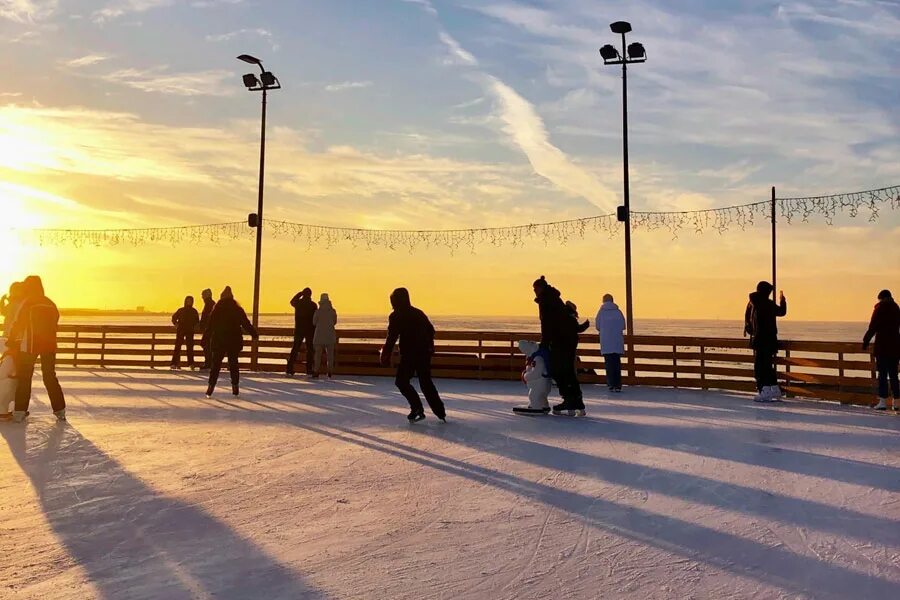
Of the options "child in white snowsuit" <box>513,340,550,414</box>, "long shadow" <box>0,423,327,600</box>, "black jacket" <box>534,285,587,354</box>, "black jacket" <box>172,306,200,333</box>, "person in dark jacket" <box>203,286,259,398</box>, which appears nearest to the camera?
"long shadow" <box>0,423,327,600</box>

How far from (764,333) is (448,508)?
27.9ft

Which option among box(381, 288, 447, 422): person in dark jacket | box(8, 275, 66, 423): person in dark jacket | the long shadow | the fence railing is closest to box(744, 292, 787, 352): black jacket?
the fence railing

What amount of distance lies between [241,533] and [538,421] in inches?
229

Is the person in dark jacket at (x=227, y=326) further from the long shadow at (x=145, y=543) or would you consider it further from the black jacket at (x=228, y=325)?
the long shadow at (x=145, y=543)

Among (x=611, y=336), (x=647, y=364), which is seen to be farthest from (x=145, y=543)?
(x=647, y=364)

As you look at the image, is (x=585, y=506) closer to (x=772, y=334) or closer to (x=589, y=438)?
(x=589, y=438)

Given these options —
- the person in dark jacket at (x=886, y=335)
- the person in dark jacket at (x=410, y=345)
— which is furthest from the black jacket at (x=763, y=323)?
the person in dark jacket at (x=410, y=345)

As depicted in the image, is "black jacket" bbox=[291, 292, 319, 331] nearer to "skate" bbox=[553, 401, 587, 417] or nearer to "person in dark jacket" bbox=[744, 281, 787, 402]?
"skate" bbox=[553, 401, 587, 417]

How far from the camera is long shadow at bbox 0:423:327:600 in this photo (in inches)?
149

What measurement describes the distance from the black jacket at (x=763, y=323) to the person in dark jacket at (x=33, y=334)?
9929mm

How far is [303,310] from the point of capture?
16766 mm

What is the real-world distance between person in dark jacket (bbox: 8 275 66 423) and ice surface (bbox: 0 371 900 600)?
2.01 feet

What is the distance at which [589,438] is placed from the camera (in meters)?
8.61

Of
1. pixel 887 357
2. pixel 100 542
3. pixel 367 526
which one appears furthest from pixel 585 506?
pixel 887 357
